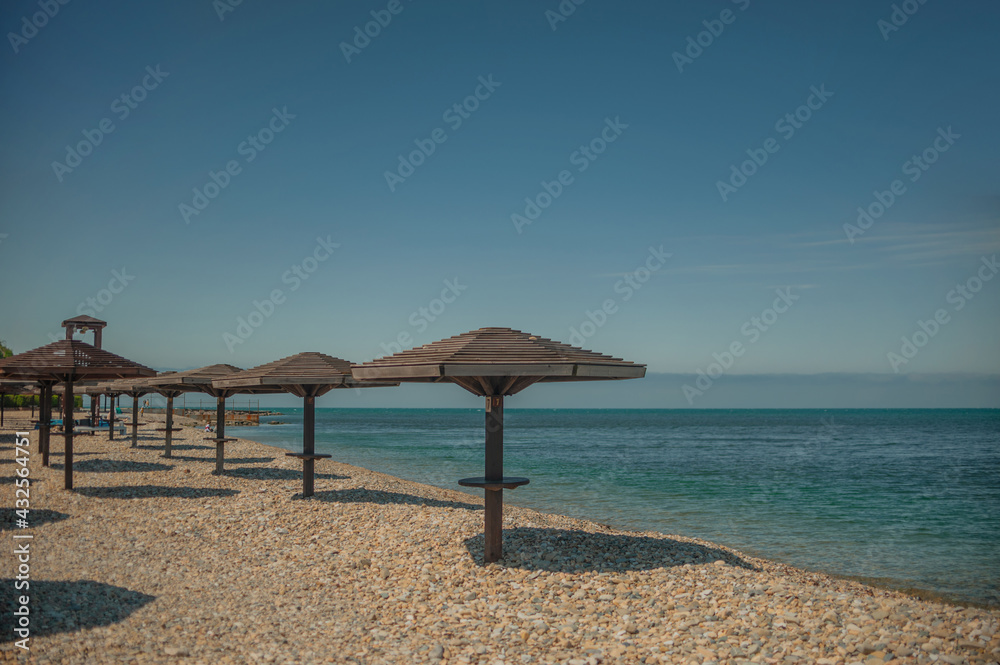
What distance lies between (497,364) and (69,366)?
10287mm

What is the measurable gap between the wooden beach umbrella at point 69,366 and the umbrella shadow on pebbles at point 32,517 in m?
2.46

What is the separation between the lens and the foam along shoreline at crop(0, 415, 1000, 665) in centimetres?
582

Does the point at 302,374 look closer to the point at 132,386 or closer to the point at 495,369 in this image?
the point at 495,369

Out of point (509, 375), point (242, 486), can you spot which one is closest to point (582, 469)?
point (242, 486)

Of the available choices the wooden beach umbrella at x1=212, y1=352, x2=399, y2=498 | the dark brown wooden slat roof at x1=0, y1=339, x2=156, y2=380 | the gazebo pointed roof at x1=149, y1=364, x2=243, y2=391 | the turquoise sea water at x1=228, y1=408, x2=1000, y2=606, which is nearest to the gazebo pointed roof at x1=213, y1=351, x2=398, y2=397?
the wooden beach umbrella at x1=212, y1=352, x2=399, y2=498

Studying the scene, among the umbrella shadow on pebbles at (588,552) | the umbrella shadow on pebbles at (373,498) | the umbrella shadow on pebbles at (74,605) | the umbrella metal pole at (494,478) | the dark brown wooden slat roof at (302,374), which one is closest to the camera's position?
the umbrella shadow on pebbles at (74,605)

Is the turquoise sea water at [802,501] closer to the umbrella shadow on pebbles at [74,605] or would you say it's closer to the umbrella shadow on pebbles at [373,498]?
the umbrella shadow on pebbles at [373,498]

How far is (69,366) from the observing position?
43.6 feet

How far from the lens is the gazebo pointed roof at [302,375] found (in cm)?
1286

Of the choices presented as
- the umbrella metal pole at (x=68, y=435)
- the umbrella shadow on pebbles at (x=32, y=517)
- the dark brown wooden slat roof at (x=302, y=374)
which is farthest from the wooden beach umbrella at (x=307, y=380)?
the umbrella shadow on pebbles at (x=32, y=517)

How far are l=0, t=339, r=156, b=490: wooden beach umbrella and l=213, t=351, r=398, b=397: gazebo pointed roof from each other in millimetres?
1962

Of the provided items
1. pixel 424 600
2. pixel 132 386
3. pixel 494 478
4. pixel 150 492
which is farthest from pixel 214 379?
pixel 424 600

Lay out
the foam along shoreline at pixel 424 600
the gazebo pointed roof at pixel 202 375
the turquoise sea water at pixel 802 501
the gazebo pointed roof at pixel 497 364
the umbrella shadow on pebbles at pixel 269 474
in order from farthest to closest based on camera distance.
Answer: the umbrella shadow on pebbles at pixel 269 474
the gazebo pointed roof at pixel 202 375
the turquoise sea water at pixel 802 501
the gazebo pointed roof at pixel 497 364
the foam along shoreline at pixel 424 600

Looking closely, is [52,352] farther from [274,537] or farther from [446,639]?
[446,639]
